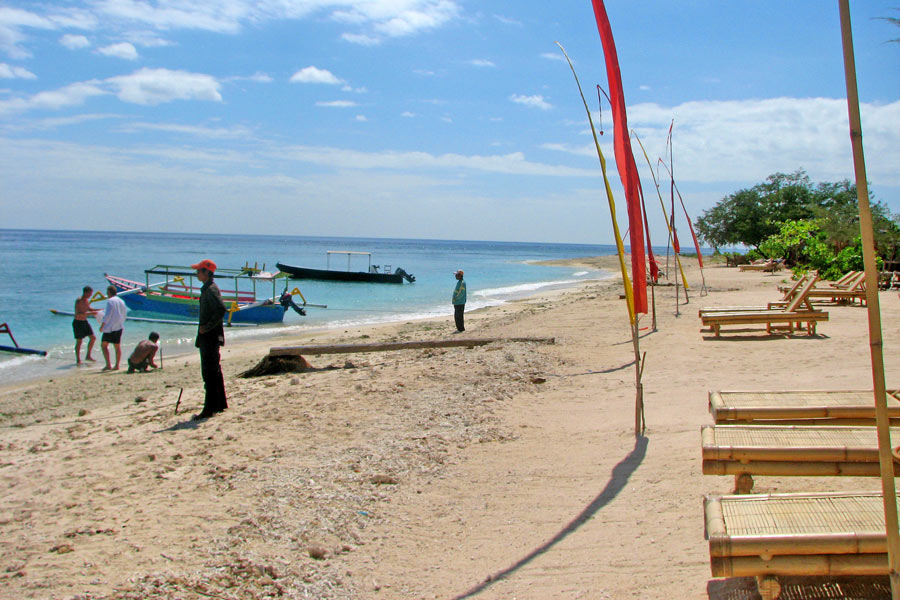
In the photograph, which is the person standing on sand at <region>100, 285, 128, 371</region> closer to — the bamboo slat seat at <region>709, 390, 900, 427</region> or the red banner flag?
the red banner flag

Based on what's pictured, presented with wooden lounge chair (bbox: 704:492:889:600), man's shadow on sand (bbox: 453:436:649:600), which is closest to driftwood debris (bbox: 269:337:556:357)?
man's shadow on sand (bbox: 453:436:649:600)

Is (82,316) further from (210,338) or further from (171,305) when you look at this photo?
(171,305)

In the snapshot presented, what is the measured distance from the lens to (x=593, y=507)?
13.8 ft

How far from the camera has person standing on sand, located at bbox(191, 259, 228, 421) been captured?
730cm

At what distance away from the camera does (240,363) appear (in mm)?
13086

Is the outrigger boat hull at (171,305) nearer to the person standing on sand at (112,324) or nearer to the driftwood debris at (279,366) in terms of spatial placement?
the person standing on sand at (112,324)

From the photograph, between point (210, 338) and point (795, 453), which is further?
point (210, 338)

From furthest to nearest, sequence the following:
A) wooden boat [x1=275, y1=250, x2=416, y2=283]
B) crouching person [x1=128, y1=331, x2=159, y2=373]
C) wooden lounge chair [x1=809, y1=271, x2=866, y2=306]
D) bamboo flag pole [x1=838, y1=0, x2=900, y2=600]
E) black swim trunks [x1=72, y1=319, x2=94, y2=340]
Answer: wooden boat [x1=275, y1=250, x2=416, y2=283], wooden lounge chair [x1=809, y1=271, x2=866, y2=306], black swim trunks [x1=72, y1=319, x2=94, y2=340], crouching person [x1=128, y1=331, x2=159, y2=373], bamboo flag pole [x1=838, y1=0, x2=900, y2=600]

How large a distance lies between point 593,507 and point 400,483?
144cm

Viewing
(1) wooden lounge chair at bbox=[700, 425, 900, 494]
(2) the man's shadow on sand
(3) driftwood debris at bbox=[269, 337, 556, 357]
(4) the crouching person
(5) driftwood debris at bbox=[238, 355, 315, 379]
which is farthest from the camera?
(4) the crouching person

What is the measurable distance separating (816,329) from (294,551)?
989 cm

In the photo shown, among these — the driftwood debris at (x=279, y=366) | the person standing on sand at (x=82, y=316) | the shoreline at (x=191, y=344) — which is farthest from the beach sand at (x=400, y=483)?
the person standing on sand at (x=82, y=316)

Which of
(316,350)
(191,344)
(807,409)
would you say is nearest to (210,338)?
(316,350)

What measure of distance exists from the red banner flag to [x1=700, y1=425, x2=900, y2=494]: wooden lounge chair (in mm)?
1831
